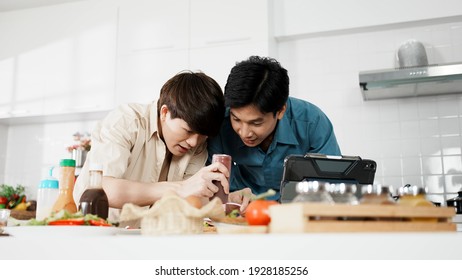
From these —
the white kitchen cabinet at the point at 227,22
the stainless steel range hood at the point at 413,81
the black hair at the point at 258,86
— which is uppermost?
the white kitchen cabinet at the point at 227,22

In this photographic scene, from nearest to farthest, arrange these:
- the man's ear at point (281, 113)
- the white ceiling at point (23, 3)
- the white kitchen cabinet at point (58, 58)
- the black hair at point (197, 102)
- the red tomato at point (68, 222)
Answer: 1. the red tomato at point (68, 222)
2. the black hair at point (197, 102)
3. the man's ear at point (281, 113)
4. the white kitchen cabinet at point (58, 58)
5. the white ceiling at point (23, 3)

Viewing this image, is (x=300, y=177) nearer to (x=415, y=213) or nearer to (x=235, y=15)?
(x=415, y=213)

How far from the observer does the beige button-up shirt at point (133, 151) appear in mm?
1829

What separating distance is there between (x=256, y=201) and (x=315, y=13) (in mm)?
2797

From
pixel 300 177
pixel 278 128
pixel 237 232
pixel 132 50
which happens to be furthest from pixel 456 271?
pixel 132 50

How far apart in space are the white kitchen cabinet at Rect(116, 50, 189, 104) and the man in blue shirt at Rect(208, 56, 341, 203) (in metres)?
1.53

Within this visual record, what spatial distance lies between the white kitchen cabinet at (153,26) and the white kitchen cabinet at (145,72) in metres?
0.06

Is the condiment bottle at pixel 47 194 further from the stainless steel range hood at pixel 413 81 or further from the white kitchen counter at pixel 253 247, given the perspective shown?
the stainless steel range hood at pixel 413 81

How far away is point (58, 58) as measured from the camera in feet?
13.0

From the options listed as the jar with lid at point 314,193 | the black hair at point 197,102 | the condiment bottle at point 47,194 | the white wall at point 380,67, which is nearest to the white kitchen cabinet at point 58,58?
the white wall at point 380,67

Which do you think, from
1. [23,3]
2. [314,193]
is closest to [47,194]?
[314,193]

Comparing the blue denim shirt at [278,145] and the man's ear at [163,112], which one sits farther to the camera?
the blue denim shirt at [278,145]

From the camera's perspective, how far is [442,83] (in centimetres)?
304

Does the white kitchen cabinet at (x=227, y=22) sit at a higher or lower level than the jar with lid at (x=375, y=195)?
higher
